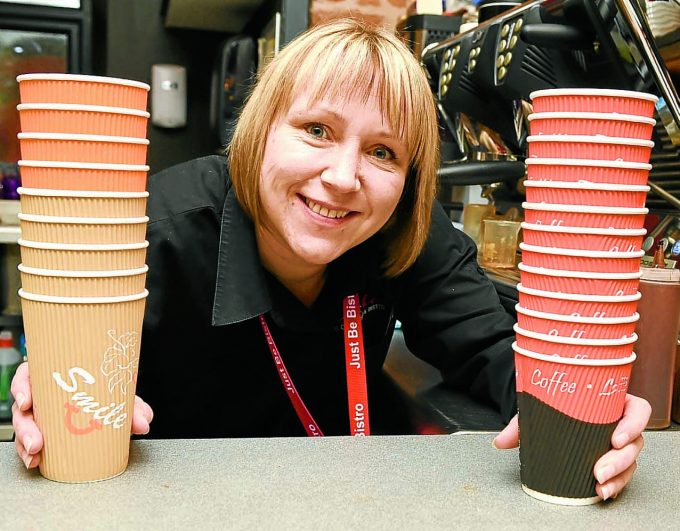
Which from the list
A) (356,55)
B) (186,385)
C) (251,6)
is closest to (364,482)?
(356,55)

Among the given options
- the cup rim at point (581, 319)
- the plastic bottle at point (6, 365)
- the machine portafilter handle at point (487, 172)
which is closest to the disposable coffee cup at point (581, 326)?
the cup rim at point (581, 319)

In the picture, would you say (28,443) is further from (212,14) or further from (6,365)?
(212,14)

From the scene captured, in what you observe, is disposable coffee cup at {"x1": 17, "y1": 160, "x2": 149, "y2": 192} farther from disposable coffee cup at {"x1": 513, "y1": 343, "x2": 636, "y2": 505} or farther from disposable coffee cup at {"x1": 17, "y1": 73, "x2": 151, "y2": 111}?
disposable coffee cup at {"x1": 513, "y1": 343, "x2": 636, "y2": 505}

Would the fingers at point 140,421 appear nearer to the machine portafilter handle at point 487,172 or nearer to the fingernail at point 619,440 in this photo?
the fingernail at point 619,440

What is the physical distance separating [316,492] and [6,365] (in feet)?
6.98

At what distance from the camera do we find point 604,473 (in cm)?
63

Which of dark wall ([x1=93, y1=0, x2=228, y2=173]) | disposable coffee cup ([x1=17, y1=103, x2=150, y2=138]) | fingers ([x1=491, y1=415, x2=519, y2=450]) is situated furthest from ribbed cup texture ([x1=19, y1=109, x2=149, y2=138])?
dark wall ([x1=93, y1=0, x2=228, y2=173])

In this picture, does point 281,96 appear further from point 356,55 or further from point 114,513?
point 114,513

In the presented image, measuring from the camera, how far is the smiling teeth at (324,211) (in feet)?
3.05

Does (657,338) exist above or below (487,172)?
below

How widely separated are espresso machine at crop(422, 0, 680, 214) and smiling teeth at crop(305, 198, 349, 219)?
0.45 m

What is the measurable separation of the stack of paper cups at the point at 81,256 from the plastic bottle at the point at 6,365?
199 centimetres

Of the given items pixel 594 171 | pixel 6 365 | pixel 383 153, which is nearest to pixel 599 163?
pixel 594 171

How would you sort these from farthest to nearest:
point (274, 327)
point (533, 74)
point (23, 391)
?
point (533, 74) → point (274, 327) → point (23, 391)
